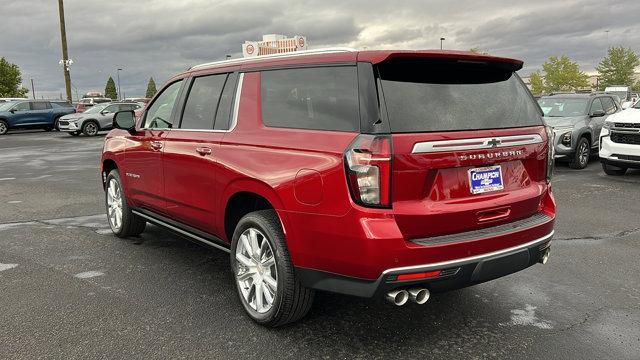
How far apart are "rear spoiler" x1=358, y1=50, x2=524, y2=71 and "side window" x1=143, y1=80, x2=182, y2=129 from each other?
2.33m

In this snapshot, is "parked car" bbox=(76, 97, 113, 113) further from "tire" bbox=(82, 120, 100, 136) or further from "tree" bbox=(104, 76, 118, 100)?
"tree" bbox=(104, 76, 118, 100)

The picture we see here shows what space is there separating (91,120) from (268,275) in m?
22.9

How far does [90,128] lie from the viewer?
23875mm

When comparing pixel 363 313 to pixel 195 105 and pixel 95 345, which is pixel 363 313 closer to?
pixel 95 345

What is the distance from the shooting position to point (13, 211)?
297 inches

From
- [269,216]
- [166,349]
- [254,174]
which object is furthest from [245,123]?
[166,349]

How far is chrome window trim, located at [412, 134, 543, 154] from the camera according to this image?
2.89m

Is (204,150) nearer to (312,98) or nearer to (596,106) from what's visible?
(312,98)

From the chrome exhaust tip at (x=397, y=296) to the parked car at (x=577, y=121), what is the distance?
29.4 feet

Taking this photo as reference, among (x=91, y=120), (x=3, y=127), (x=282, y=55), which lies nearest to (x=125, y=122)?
(x=282, y=55)

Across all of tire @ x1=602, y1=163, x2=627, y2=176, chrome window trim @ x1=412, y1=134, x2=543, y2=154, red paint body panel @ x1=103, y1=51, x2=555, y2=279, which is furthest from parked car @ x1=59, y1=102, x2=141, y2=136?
chrome window trim @ x1=412, y1=134, x2=543, y2=154

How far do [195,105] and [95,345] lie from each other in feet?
6.72

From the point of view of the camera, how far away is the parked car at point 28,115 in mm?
26141

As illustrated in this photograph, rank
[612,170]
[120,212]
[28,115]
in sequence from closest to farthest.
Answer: [120,212], [612,170], [28,115]
